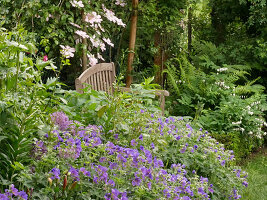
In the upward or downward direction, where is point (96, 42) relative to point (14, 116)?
upward

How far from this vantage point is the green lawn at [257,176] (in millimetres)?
3916

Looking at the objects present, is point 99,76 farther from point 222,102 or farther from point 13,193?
point 13,193

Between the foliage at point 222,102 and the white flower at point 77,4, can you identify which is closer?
the white flower at point 77,4

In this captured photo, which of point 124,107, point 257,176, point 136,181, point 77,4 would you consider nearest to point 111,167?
point 136,181

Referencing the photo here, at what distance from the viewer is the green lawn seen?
3916 mm

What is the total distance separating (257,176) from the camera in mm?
4496

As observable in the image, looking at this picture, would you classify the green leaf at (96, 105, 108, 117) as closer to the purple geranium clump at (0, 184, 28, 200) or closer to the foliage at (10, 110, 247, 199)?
the foliage at (10, 110, 247, 199)

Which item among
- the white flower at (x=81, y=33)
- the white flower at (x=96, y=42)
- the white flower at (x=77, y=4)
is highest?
the white flower at (x=77, y=4)

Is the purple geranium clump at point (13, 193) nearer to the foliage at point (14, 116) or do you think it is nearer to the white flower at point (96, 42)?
Result: the foliage at point (14, 116)

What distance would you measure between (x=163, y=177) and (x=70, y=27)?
9.32ft

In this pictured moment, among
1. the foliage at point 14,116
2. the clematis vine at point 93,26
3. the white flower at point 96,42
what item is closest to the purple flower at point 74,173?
the foliage at point 14,116

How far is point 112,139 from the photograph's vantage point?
2555mm

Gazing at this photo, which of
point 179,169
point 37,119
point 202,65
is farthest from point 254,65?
point 37,119

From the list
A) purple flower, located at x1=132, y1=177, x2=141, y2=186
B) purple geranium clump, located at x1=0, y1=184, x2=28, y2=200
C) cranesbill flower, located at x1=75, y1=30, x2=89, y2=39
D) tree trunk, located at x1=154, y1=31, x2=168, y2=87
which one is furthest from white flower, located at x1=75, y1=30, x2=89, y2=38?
purple geranium clump, located at x1=0, y1=184, x2=28, y2=200
